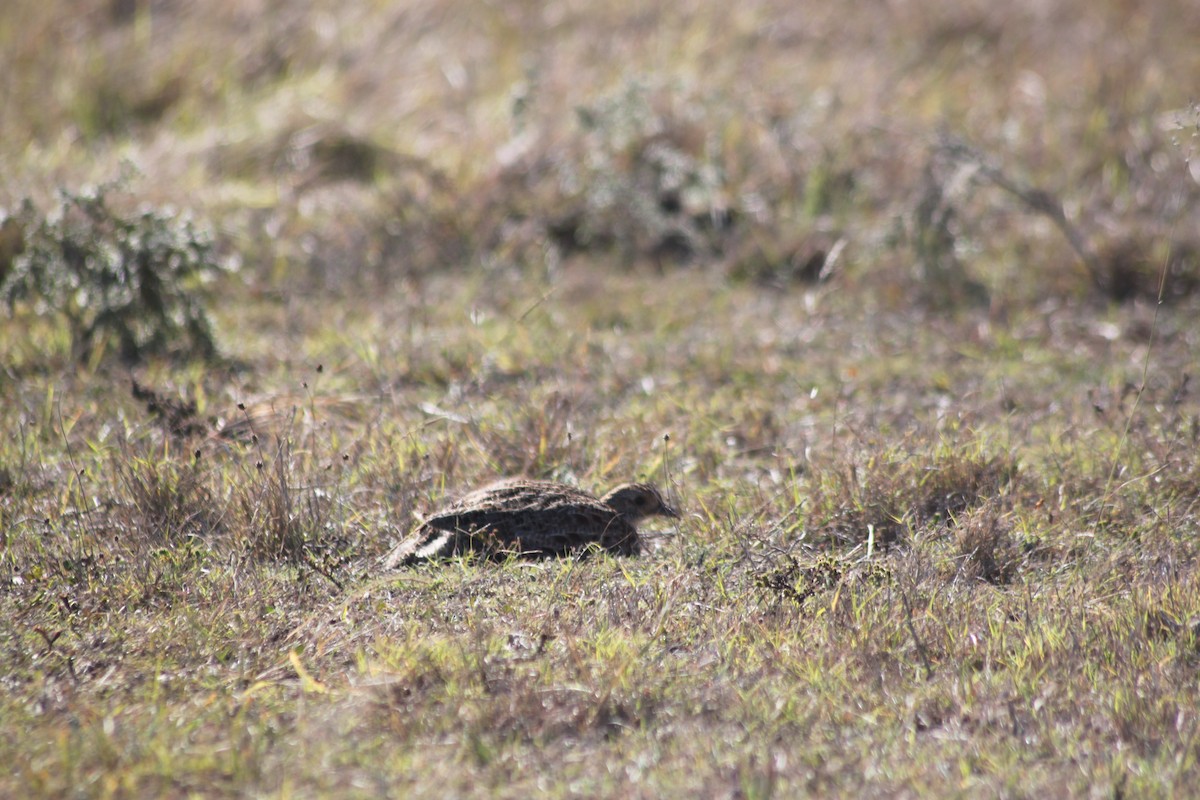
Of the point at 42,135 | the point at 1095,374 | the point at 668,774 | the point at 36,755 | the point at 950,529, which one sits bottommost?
the point at 1095,374

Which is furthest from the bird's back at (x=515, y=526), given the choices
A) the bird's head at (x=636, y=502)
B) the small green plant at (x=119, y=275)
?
the small green plant at (x=119, y=275)

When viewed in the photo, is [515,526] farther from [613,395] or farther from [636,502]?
[613,395]

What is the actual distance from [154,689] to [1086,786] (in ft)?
8.15

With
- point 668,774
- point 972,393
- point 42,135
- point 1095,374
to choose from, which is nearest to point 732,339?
point 972,393

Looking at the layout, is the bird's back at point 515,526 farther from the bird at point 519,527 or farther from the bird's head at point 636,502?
the bird's head at point 636,502

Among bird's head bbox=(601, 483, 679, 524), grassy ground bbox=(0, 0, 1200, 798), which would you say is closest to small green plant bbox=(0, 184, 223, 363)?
grassy ground bbox=(0, 0, 1200, 798)

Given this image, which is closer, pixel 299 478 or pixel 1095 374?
pixel 299 478

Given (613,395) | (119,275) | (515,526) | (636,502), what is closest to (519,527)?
(515,526)

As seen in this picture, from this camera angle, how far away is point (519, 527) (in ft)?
14.6

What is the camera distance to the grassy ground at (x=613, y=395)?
341 cm

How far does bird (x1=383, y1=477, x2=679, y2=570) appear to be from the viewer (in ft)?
14.6

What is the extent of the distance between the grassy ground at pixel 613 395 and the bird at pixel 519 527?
0.36ft

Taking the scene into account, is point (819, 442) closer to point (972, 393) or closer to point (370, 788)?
point (972, 393)

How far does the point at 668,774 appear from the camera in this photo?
3.17 meters
